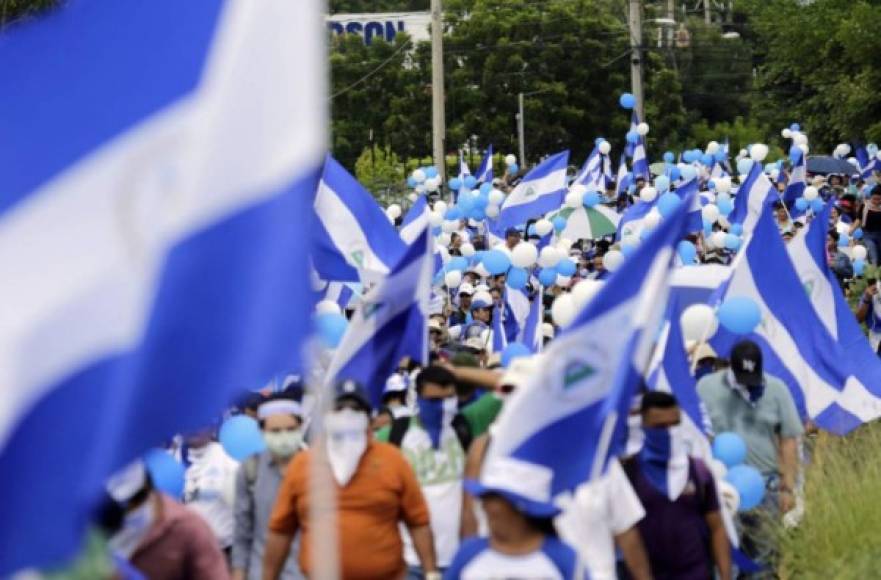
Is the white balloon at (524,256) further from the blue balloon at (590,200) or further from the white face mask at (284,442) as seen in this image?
the white face mask at (284,442)

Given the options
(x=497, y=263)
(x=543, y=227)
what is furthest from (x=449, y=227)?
(x=497, y=263)

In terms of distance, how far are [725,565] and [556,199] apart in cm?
1705

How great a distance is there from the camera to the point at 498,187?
107ft

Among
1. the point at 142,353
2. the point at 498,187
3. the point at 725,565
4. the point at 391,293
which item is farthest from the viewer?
the point at 498,187

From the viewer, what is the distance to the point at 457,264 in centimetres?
2220

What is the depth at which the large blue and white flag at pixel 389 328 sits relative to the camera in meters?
10.3

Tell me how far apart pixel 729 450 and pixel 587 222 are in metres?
14.3

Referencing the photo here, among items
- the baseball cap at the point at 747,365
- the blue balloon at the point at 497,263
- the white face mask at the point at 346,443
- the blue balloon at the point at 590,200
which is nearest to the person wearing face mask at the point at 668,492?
the white face mask at the point at 346,443

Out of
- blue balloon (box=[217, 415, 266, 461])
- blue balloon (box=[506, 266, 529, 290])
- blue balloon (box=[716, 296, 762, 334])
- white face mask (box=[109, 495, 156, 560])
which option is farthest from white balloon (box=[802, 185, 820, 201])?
white face mask (box=[109, 495, 156, 560])

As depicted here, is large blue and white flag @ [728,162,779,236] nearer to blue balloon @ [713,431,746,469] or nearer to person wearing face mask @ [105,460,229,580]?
blue balloon @ [713,431,746,469]

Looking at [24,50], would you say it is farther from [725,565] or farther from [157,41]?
[725,565]

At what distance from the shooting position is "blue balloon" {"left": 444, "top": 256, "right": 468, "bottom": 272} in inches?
863

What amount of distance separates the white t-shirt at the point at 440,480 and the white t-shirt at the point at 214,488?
30.8 inches

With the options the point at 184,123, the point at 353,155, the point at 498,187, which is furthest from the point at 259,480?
the point at 353,155
